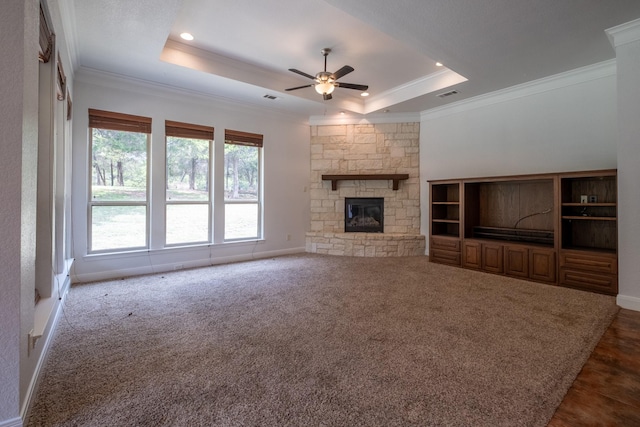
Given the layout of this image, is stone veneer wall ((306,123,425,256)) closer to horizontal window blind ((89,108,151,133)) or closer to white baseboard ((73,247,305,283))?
white baseboard ((73,247,305,283))

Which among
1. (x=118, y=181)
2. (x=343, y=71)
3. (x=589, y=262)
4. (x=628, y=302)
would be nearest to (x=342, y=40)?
(x=343, y=71)

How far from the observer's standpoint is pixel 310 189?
657 cm

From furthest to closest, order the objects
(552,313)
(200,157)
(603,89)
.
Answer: (200,157)
(603,89)
(552,313)

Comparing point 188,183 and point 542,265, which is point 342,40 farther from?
point 542,265

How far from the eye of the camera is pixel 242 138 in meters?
5.58

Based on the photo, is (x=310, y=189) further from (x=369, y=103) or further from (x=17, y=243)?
(x=17, y=243)

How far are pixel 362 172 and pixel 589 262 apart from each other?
3.97 meters

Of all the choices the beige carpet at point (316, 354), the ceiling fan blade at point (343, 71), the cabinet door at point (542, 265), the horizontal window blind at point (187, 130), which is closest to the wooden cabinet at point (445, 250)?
the cabinet door at point (542, 265)

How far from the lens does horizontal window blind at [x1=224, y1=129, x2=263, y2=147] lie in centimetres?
541

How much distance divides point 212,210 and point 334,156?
9.28 feet

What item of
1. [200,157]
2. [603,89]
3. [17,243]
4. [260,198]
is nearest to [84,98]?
[200,157]

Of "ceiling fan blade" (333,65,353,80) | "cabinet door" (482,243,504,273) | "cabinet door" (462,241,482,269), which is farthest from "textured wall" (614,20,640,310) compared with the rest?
"ceiling fan blade" (333,65,353,80)

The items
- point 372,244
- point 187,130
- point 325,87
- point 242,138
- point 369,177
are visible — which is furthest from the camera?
point 369,177

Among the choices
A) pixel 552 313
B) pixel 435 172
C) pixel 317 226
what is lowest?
pixel 552 313
